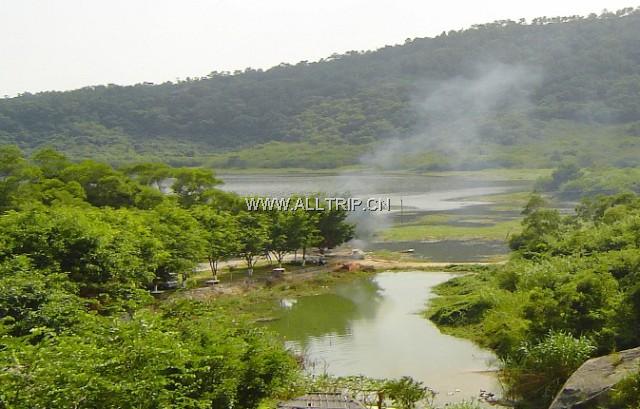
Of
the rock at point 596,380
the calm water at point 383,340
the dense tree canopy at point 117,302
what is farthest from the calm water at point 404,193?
the rock at point 596,380

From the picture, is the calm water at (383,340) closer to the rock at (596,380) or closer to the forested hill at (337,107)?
the rock at (596,380)

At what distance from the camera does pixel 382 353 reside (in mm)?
23391

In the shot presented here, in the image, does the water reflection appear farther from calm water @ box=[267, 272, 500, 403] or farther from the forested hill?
the forested hill

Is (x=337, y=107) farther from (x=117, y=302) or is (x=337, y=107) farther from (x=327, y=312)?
Answer: (x=117, y=302)

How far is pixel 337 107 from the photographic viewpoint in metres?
168

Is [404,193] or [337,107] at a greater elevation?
[337,107]

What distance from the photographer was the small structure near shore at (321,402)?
14.5 metres

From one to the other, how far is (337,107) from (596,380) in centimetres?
15761

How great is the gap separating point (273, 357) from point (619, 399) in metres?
6.54

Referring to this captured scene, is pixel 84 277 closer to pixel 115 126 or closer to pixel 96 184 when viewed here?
pixel 96 184

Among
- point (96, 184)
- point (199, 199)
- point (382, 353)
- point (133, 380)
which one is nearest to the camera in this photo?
point (133, 380)

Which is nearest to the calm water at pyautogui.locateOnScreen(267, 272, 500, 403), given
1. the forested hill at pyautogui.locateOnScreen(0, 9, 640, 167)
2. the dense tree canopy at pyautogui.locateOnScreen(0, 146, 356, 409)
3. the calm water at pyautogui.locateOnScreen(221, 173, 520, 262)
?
the dense tree canopy at pyautogui.locateOnScreen(0, 146, 356, 409)

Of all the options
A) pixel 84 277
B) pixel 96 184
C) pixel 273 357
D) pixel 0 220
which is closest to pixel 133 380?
pixel 273 357

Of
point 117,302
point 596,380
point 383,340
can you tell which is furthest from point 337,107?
point 596,380
